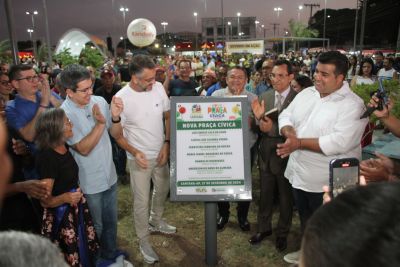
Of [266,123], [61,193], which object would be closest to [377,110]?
[266,123]

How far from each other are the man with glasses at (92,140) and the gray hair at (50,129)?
0.31 meters

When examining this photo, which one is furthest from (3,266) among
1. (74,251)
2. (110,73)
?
(110,73)

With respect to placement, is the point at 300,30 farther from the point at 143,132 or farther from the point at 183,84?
the point at 143,132

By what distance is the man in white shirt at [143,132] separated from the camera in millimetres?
3707

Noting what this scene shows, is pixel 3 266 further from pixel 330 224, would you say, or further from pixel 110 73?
pixel 110 73

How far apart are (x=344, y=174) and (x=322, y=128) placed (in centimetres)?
78

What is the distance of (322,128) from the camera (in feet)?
10.4

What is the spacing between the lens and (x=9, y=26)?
19.7 ft

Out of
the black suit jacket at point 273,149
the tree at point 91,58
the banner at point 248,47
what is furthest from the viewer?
the banner at point 248,47

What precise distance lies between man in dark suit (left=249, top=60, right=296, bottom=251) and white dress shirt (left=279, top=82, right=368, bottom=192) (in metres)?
0.38

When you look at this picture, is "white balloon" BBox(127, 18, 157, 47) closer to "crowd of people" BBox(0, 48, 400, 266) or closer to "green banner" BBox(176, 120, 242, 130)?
"crowd of people" BBox(0, 48, 400, 266)

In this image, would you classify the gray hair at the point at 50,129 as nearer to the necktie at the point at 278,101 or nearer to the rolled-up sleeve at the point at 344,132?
the rolled-up sleeve at the point at 344,132

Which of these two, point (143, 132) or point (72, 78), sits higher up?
point (72, 78)

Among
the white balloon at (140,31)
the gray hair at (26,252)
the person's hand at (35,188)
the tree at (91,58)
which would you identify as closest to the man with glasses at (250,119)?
the person's hand at (35,188)
